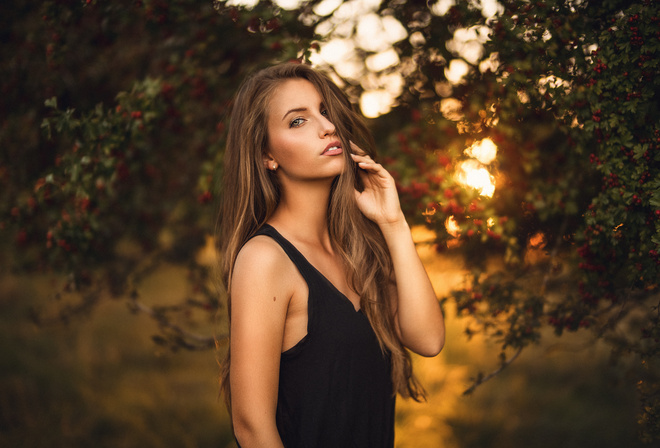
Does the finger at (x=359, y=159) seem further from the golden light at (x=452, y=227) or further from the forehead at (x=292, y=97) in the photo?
the golden light at (x=452, y=227)

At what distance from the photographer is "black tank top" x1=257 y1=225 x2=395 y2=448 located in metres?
1.60

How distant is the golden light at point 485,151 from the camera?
229cm

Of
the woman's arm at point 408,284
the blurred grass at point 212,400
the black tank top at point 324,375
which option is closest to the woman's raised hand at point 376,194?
the woman's arm at point 408,284

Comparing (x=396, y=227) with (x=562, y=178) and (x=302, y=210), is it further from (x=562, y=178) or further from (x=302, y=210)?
(x=562, y=178)

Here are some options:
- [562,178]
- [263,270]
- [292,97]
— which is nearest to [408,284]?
[263,270]

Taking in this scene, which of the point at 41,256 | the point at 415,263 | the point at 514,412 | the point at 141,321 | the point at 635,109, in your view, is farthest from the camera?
the point at 141,321

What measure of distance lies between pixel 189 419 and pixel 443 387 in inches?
94.5

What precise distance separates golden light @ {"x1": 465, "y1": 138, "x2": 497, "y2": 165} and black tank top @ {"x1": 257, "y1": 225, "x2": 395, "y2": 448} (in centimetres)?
108

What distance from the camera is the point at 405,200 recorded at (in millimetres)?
2547

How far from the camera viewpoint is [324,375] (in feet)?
5.28

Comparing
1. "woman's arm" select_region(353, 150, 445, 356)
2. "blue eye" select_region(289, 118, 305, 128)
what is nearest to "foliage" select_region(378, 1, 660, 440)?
"woman's arm" select_region(353, 150, 445, 356)

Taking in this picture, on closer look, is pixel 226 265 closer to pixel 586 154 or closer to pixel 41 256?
pixel 586 154

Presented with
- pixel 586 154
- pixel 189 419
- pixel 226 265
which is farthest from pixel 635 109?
pixel 189 419

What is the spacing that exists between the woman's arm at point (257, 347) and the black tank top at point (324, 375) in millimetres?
120
